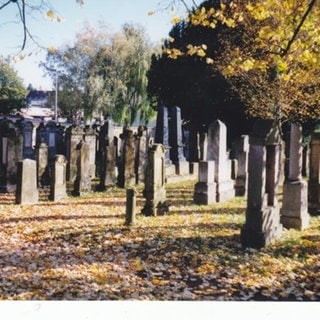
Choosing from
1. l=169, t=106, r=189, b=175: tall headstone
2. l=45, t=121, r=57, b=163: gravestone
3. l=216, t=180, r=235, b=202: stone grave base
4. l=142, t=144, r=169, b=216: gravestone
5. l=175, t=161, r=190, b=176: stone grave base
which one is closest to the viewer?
l=142, t=144, r=169, b=216: gravestone

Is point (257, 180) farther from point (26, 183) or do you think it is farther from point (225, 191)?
point (26, 183)

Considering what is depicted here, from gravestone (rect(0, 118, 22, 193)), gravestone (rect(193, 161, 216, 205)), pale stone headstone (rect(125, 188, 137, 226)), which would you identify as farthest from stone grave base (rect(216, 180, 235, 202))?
gravestone (rect(0, 118, 22, 193))

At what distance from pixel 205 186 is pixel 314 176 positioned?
96.6 inches

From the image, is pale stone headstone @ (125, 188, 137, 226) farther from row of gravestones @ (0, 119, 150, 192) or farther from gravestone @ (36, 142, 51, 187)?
gravestone @ (36, 142, 51, 187)

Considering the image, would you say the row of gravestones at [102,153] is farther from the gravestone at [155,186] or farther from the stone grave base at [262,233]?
the stone grave base at [262,233]

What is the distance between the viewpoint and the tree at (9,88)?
20.9 feet

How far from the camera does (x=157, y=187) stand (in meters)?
8.26

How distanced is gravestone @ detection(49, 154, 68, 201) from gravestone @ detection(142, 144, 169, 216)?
8.11ft

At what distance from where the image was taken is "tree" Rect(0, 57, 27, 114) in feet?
20.9

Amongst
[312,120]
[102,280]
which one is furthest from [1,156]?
[312,120]
